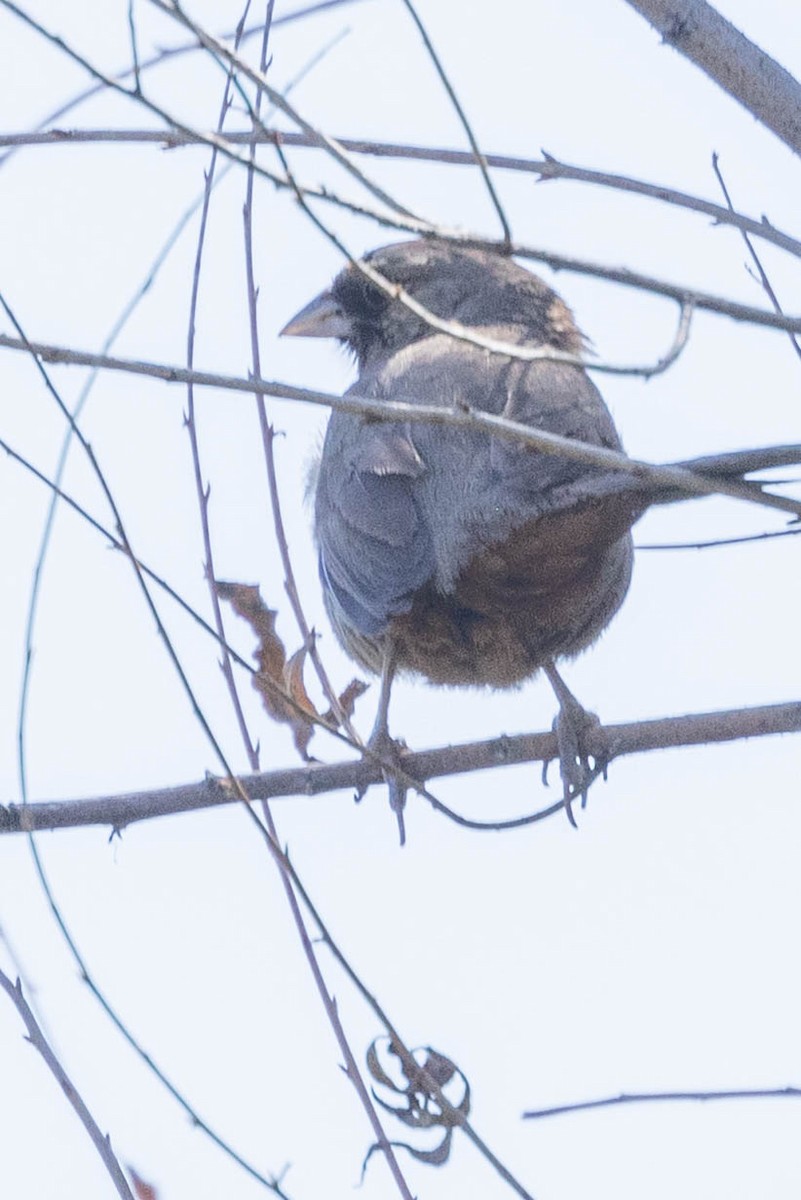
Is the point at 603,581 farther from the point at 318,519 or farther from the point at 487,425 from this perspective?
the point at 487,425

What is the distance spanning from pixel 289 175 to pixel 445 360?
266 centimetres

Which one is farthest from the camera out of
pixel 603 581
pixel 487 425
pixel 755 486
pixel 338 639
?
pixel 338 639

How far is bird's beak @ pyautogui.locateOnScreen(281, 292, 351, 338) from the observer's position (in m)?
5.87

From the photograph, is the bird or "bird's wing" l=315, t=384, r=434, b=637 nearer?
the bird

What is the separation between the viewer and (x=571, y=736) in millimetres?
4766

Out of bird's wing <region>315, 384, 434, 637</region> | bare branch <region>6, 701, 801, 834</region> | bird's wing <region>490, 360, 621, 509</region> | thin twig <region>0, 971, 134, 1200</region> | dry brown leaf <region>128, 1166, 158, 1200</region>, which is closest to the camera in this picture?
thin twig <region>0, 971, 134, 1200</region>

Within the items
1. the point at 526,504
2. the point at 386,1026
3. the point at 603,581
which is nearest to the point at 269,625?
the point at 526,504

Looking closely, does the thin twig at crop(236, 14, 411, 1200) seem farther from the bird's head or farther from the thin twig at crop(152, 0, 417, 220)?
the bird's head

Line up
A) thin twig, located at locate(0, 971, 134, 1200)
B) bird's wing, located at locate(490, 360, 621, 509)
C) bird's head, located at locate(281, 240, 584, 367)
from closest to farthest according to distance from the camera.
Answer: thin twig, located at locate(0, 971, 134, 1200), bird's wing, located at locate(490, 360, 621, 509), bird's head, located at locate(281, 240, 584, 367)

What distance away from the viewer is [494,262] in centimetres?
569

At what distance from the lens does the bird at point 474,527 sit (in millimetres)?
4059

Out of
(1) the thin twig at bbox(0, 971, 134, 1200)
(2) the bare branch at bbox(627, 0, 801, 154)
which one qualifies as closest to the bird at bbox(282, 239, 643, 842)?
(2) the bare branch at bbox(627, 0, 801, 154)

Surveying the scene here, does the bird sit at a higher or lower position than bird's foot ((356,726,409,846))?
higher

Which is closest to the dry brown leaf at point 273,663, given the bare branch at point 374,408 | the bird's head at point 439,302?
the bird's head at point 439,302
